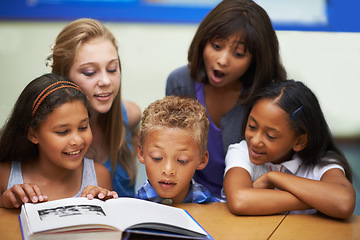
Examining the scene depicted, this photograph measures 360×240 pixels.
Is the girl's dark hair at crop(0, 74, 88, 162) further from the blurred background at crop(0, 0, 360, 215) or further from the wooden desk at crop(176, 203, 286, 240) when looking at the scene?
the blurred background at crop(0, 0, 360, 215)

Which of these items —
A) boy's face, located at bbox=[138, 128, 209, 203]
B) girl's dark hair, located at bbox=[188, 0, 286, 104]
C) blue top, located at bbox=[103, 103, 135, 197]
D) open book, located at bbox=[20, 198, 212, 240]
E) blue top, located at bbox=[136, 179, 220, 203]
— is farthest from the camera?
blue top, located at bbox=[103, 103, 135, 197]

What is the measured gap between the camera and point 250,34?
78.2 inches

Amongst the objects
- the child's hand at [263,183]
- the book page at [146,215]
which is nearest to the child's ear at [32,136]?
the book page at [146,215]

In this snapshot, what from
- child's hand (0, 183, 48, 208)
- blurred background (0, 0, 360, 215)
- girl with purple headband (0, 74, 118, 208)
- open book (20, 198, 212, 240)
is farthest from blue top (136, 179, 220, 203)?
blurred background (0, 0, 360, 215)

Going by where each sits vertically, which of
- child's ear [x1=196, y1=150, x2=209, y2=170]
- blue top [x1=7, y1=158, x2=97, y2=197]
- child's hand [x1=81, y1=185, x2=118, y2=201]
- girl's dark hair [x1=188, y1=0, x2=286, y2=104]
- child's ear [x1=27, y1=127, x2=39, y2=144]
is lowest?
blue top [x1=7, y1=158, x2=97, y2=197]

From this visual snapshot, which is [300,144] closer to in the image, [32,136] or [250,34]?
[250,34]

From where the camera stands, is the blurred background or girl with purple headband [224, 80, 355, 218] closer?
girl with purple headband [224, 80, 355, 218]

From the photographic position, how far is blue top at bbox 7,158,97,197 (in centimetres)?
176

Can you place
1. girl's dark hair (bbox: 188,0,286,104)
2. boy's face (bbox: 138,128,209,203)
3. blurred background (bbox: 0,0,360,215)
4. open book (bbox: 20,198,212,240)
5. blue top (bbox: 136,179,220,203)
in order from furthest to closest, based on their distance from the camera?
blurred background (bbox: 0,0,360,215) → girl's dark hair (bbox: 188,0,286,104) → blue top (bbox: 136,179,220,203) → boy's face (bbox: 138,128,209,203) → open book (bbox: 20,198,212,240)

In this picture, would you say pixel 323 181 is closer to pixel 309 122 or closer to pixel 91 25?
pixel 309 122

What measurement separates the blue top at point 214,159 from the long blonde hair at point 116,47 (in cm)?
41

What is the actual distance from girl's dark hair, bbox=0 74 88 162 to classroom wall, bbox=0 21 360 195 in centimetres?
256

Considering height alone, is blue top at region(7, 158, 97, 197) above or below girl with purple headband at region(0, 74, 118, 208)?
below

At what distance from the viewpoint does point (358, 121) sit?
15.3ft
